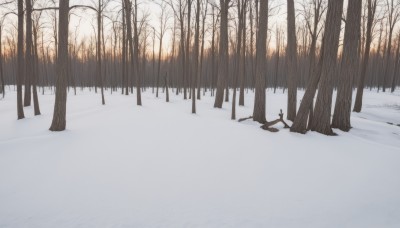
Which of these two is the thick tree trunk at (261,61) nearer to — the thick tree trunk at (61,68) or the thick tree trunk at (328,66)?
the thick tree trunk at (328,66)

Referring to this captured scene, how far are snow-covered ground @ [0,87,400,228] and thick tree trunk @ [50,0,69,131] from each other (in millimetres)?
527

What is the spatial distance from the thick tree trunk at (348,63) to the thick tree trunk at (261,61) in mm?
2651

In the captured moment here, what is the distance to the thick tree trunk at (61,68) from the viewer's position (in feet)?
23.2

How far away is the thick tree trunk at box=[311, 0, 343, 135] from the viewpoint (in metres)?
7.38

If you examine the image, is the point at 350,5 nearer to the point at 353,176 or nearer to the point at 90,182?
the point at 353,176

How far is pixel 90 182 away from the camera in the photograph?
4.32m

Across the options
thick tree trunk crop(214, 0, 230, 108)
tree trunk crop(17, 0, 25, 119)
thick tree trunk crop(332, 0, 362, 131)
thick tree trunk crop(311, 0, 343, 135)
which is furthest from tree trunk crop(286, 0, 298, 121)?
tree trunk crop(17, 0, 25, 119)

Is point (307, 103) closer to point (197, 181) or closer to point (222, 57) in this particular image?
point (197, 181)

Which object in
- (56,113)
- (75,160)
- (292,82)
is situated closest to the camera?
(75,160)

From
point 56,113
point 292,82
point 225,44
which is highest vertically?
point 225,44

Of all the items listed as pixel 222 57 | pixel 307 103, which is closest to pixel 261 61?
pixel 307 103

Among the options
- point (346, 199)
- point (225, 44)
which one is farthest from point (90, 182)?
point (225, 44)

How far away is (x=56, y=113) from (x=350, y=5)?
9.65 meters

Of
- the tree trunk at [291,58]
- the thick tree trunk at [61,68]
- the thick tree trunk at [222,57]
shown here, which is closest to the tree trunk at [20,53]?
the thick tree trunk at [61,68]
